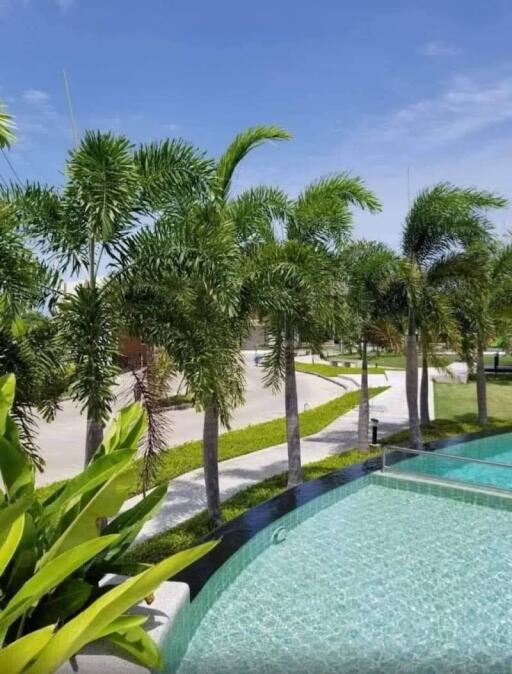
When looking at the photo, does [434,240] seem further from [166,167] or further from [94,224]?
[94,224]

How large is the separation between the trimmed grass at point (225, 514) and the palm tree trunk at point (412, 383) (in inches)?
46.4

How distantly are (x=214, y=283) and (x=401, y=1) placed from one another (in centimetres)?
632

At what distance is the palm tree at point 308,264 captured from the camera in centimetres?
→ 1032

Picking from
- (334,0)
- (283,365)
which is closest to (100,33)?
(334,0)

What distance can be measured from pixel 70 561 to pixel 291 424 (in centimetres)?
936

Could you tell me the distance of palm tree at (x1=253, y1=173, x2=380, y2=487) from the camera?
10.3 meters

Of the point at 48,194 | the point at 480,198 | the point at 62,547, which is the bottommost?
the point at 62,547

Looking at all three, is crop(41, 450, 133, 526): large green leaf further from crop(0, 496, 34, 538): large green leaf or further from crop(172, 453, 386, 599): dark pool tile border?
crop(172, 453, 386, 599): dark pool tile border

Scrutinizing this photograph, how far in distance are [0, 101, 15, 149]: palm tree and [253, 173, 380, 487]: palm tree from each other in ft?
18.5

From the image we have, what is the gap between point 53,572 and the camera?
2301 mm

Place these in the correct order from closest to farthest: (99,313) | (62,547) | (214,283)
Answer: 1. (62,547)
2. (99,313)
3. (214,283)

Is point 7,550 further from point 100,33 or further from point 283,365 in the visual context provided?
point 283,365

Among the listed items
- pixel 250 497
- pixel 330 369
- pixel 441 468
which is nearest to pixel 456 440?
pixel 441 468

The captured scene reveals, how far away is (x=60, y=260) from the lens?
7004mm
